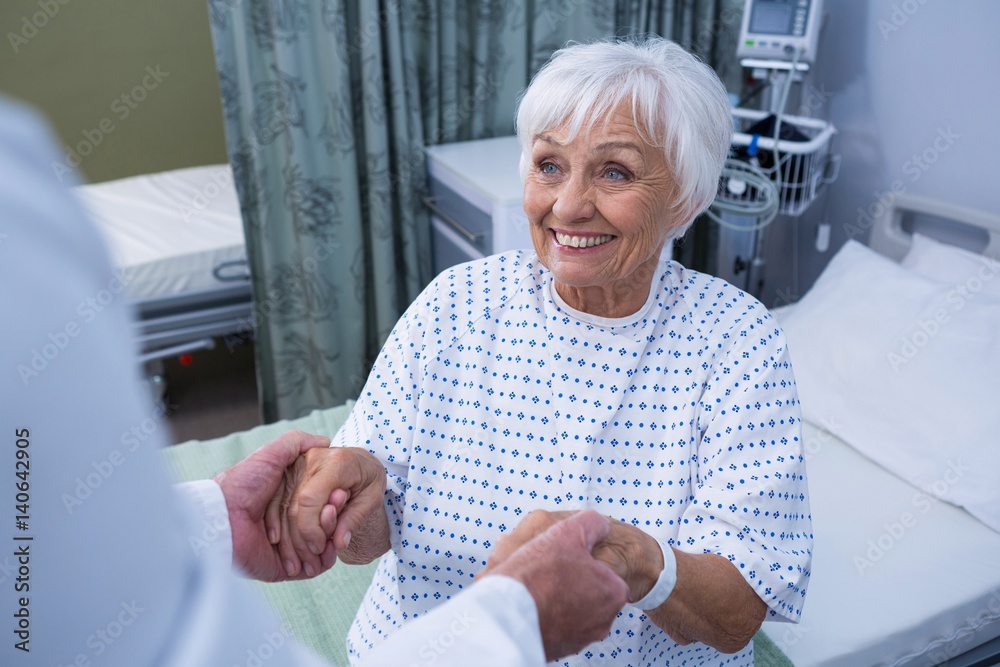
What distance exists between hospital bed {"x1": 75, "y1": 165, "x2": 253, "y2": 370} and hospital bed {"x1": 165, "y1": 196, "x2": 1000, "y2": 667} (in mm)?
938

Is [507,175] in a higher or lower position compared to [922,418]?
higher

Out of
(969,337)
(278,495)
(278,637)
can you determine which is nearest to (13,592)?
(278,637)

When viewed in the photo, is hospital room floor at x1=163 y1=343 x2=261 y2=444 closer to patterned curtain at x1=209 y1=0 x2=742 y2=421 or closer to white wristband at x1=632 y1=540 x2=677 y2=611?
patterned curtain at x1=209 y1=0 x2=742 y2=421

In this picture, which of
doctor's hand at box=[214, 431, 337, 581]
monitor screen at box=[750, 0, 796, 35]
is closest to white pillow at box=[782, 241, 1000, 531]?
monitor screen at box=[750, 0, 796, 35]

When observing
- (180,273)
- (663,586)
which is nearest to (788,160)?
(663,586)

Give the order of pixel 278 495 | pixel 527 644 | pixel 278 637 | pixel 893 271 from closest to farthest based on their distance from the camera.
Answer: pixel 278 637 → pixel 527 644 → pixel 278 495 → pixel 893 271

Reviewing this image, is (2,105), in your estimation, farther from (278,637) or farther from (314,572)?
(314,572)

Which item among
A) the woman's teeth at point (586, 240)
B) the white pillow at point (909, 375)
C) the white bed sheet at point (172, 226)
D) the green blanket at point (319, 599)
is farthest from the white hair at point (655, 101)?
the white bed sheet at point (172, 226)

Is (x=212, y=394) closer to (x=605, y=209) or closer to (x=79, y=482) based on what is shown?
(x=605, y=209)

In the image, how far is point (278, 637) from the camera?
61cm

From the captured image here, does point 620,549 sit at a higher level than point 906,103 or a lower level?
lower

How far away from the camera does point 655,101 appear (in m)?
1.25

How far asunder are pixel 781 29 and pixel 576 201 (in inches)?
63.9

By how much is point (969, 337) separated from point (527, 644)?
1.69 metres
